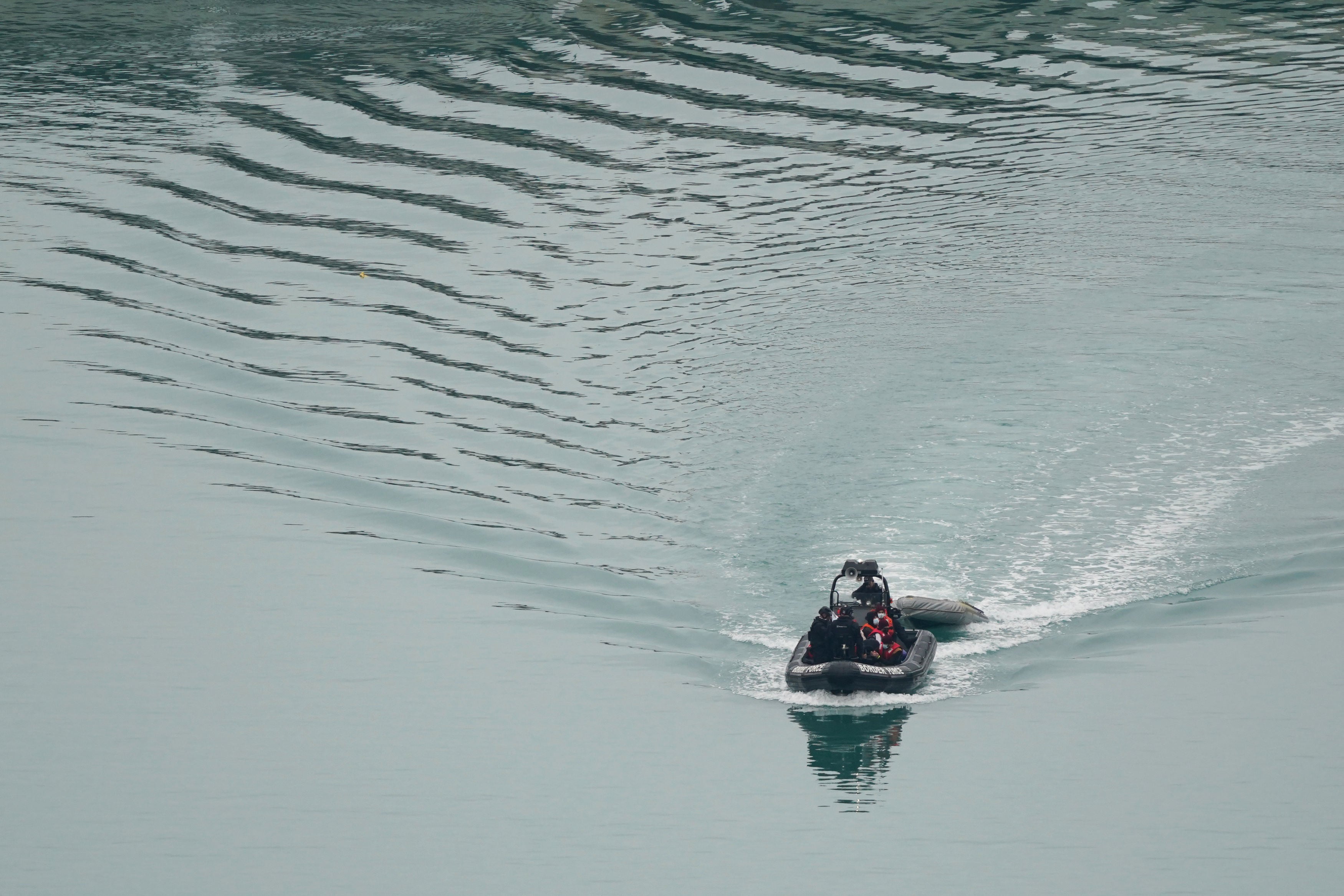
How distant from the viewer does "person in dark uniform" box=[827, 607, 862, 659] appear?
25656mm

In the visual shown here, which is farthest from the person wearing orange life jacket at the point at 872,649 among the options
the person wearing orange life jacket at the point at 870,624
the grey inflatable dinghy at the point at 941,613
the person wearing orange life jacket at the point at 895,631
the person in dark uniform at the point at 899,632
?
the grey inflatable dinghy at the point at 941,613

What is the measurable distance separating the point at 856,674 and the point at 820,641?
0.82m

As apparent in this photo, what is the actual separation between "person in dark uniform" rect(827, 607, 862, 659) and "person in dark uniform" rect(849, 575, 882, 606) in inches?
54.8

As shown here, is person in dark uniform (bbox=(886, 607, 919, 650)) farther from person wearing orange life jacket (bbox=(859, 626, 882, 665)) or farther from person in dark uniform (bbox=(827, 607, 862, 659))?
person in dark uniform (bbox=(827, 607, 862, 659))

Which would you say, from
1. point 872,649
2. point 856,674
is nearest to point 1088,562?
point 872,649

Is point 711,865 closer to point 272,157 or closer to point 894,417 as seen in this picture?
point 894,417

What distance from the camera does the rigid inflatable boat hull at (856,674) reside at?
25281mm

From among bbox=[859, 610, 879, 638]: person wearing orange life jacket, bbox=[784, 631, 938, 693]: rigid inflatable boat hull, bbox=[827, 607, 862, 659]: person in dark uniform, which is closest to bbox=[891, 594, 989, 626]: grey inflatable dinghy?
bbox=[859, 610, 879, 638]: person wearing orange life jacket

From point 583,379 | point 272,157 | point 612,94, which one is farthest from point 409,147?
point 583,379

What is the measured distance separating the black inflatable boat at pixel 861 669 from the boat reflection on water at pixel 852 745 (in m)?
0.41

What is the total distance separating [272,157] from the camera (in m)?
47.2

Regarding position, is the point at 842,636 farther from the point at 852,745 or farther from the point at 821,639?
the point at 852,745

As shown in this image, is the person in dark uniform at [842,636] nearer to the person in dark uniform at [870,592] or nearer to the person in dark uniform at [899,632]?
the person in dark uniform at [899,632]

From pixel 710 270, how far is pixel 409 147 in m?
11.8
